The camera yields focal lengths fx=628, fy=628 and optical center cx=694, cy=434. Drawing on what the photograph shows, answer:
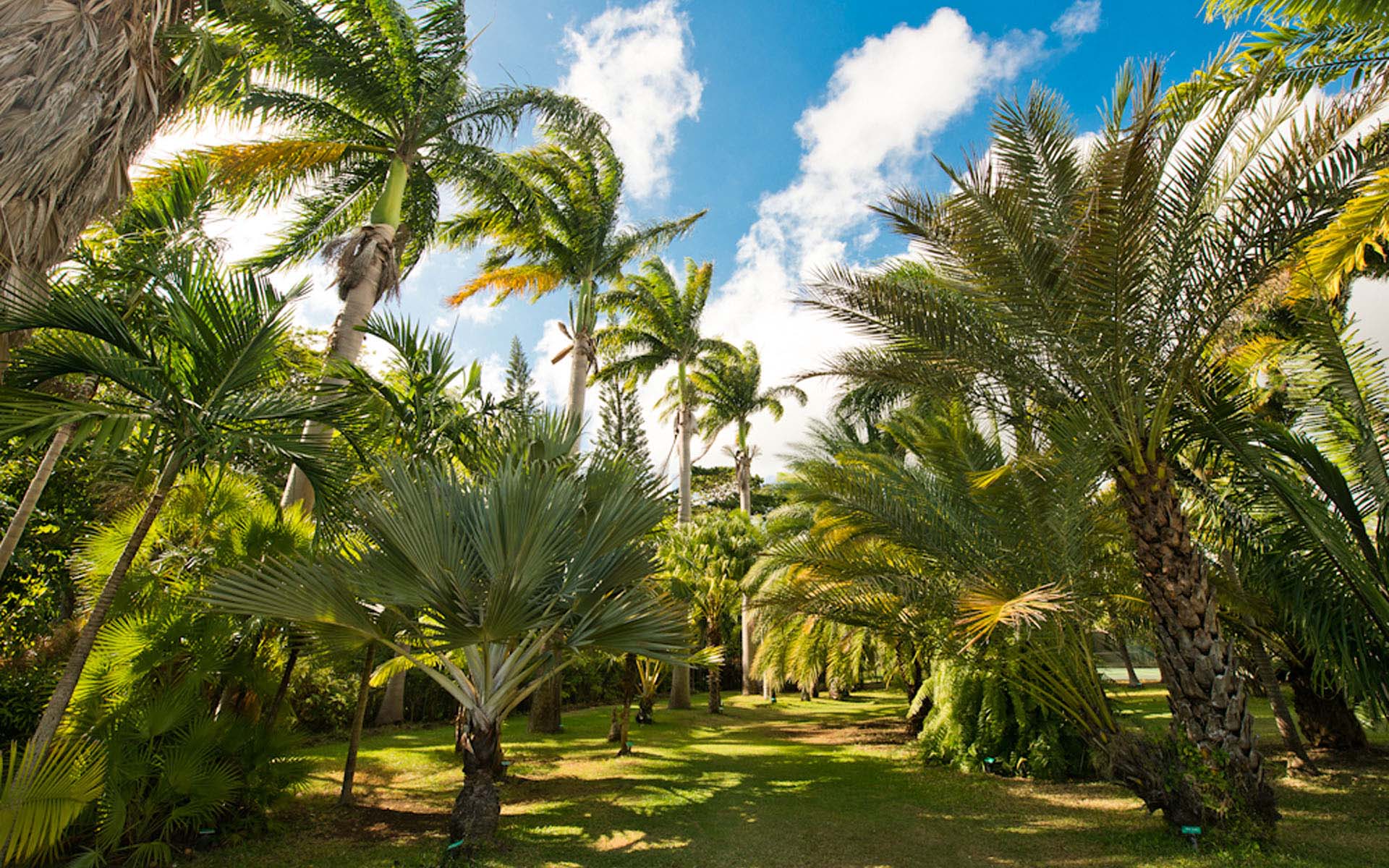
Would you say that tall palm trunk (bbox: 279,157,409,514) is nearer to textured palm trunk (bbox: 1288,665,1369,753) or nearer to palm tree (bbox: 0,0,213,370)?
palm tree (bbox: 0,0,213,370)

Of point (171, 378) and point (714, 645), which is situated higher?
point (171, 378)

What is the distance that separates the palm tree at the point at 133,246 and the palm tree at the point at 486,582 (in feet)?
5.55

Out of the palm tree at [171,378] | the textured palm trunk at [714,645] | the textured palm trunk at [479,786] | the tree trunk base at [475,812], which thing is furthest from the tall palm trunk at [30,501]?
the textured palm trunk at [714,645]

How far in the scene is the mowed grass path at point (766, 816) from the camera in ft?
17.1

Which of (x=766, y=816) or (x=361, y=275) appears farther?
(x=361, y=275)

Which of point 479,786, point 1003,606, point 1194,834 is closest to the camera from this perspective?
point 1003,606

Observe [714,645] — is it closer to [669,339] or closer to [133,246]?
[669,339]

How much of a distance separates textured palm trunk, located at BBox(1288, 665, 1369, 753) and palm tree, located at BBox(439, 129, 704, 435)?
41.0 ft

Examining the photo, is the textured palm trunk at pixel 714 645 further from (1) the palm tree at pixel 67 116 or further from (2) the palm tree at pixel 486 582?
(1) the palm tree at pixel 67 116

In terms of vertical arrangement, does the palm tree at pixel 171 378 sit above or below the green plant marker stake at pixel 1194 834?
above

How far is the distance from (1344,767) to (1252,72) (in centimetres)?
885

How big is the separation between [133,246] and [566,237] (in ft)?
29.7

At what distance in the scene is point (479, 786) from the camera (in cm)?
541

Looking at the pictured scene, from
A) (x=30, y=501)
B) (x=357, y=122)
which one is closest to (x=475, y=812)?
(x=30, y=501)
